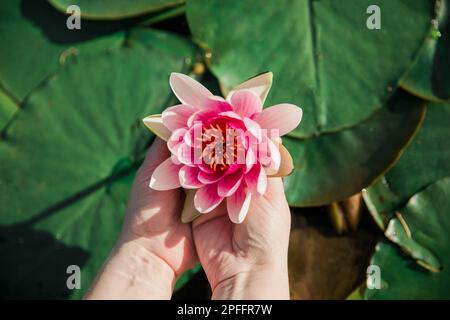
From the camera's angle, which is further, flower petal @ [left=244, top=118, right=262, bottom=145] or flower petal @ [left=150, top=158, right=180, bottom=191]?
flower petal @ [left=150, top=158, right=180, bottom=191]

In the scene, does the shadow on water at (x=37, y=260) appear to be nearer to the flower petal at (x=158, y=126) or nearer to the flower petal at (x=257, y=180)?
the flower petal at (x=158, y=126)

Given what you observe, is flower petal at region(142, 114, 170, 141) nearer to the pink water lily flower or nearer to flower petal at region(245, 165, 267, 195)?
the pink water lily flower

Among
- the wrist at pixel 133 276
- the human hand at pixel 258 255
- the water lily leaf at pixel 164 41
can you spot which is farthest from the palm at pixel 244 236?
the water lily leaf at pixel 164 41

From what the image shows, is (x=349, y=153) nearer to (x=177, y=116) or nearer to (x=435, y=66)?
(x=435, y=66)

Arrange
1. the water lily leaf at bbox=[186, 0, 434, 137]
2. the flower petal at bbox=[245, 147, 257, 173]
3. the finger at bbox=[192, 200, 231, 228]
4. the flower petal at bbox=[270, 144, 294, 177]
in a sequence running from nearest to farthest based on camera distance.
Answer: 1. the flower petal at bbox=[245, 147, 257, 173]
2. the flower petal at bbox=[270, 144, 294, 177]
3. the finger at bbox=[192, 200, 231, 228]
4. the water lily leaf at bbox=[186, 0, 434, 137]

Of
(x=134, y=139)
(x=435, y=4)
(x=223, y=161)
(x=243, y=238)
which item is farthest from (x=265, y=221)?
(x=435, y=4)

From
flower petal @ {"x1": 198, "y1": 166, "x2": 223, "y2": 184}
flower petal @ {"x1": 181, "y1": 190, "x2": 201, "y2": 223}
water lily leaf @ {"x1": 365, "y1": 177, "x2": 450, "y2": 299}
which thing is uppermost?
flower petal @ {"x1": 198, "y1": 166, "x2": 223, "y2": 184}

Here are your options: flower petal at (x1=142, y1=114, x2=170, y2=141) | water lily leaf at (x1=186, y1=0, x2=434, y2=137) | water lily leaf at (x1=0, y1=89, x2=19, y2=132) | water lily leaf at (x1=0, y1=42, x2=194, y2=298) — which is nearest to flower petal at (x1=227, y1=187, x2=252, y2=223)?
flower petal at (x1=142, y1=114, x2=170, y2=141)
